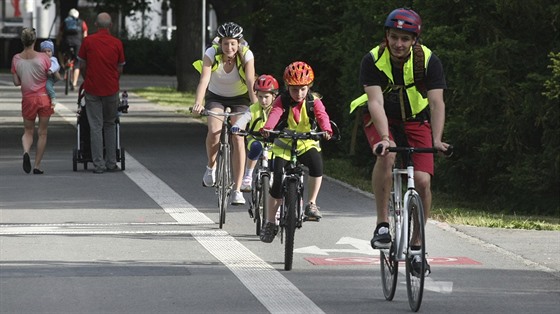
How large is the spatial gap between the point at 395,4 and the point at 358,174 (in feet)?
8.01

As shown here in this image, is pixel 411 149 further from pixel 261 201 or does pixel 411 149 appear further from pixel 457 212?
pixel 457 212

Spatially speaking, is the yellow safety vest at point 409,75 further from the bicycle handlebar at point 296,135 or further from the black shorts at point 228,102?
the black shorts at point 228,102

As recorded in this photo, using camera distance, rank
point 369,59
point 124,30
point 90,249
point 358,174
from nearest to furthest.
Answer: point 369,59, point 90,249, point 358,174, point 124,30

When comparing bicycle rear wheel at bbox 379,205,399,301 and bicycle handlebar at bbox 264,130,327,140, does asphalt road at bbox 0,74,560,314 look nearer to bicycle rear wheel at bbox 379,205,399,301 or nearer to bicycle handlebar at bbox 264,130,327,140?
bicycle rear wheel at bbox 379,205,399,301

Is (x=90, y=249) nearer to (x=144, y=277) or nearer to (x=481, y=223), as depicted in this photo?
(x=144, y=277)

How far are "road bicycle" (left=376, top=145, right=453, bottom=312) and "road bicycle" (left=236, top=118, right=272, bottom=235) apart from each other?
2239 mm

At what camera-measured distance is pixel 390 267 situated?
9.30m

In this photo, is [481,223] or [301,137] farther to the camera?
[481,223]

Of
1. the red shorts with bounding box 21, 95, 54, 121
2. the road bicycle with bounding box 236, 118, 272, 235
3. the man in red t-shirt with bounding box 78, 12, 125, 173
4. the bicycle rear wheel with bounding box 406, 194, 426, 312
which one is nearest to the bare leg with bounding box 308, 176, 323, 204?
the road bicycle with bounding box 236, 118, 272, 235

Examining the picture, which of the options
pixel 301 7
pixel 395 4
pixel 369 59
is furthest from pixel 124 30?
pixel 369 59

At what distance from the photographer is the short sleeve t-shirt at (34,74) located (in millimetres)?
18781

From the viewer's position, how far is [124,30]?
6056 cm

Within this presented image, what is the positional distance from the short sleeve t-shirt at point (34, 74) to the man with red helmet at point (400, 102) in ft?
32.2

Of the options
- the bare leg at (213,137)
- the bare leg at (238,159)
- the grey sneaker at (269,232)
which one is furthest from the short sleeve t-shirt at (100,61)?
the grey sneaker at (269,232)
